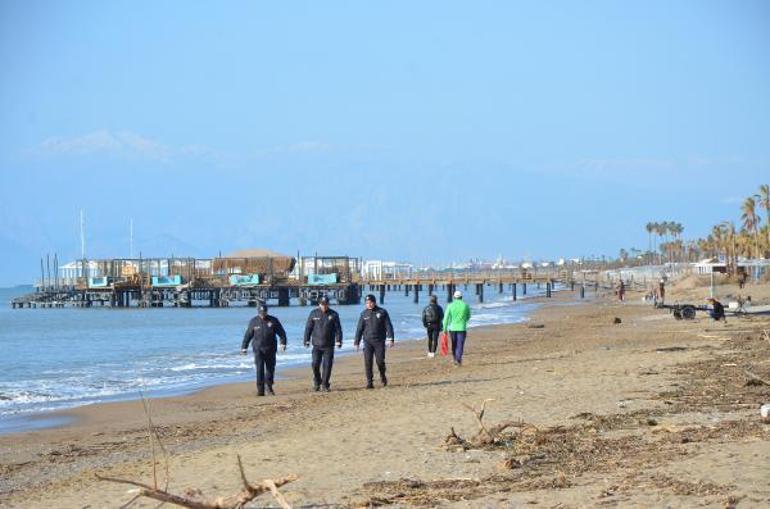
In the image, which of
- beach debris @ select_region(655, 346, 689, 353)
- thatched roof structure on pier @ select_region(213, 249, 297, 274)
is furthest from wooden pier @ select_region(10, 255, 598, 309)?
beach debris @ select_region(655, 346, 689, 353)

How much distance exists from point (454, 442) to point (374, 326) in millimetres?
7071

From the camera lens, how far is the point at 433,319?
873 inches

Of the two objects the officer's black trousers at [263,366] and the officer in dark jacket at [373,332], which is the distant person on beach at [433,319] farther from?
the officer's black trousers at [263,366]

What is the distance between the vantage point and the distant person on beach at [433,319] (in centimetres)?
2197

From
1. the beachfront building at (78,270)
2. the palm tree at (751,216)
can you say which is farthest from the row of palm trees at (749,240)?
the beachfront building at (78,270)

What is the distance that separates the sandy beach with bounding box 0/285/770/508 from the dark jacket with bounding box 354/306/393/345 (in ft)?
2.71

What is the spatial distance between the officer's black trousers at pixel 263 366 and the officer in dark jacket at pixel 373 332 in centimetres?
137

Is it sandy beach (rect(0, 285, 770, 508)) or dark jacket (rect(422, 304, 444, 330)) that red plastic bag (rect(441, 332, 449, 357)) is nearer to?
dark jacket (rect(422, 304, 444, 330))

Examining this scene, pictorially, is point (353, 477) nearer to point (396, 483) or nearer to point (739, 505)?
point (396, 483)

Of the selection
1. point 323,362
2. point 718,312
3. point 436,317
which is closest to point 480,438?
point 323,362

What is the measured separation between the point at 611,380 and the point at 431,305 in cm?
723

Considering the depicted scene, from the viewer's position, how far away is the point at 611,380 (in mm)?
15117

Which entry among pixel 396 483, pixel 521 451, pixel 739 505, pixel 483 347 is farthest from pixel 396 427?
pixel 483 347

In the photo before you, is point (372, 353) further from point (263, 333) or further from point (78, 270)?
point (78, 270)
